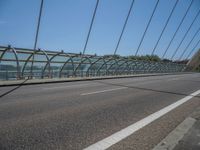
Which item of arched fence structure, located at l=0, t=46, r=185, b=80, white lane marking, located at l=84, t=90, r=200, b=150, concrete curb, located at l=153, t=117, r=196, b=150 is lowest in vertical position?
white lane marking, located at l=84, t=90, r=200, b=150

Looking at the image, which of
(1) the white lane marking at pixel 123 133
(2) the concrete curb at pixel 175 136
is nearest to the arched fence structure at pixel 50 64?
(1) the white lane marking at pixel 123 133

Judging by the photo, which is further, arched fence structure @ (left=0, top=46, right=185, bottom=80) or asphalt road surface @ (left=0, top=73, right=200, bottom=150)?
arched fence structure @ (left=0, top=46, right=185, bottom=80)

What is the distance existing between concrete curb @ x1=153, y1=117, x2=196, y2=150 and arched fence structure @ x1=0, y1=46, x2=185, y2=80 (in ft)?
37.1

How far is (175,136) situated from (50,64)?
45.9ft

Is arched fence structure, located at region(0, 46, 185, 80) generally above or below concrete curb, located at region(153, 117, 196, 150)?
above

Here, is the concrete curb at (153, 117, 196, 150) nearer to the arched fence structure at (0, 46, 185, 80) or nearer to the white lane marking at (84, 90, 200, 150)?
the white lane marking at (84, 90, 200, 150)

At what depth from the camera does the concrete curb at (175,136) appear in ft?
12.3

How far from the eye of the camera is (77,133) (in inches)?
169

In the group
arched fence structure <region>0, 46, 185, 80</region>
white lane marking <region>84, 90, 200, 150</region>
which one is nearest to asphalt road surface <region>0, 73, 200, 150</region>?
white lane marking <region>84, 90, 200, 150</region>

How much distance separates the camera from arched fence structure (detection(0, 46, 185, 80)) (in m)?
14.9

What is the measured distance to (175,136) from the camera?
4.28m

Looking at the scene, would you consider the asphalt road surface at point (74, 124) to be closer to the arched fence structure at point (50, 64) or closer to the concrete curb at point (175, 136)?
the concrete curb at point (175, 136)

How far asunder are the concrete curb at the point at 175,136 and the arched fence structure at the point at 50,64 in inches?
445

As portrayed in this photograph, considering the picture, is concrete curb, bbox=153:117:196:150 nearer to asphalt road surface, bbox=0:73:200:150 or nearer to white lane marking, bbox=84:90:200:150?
asphalt road surface, bbox=0:73:200:150
